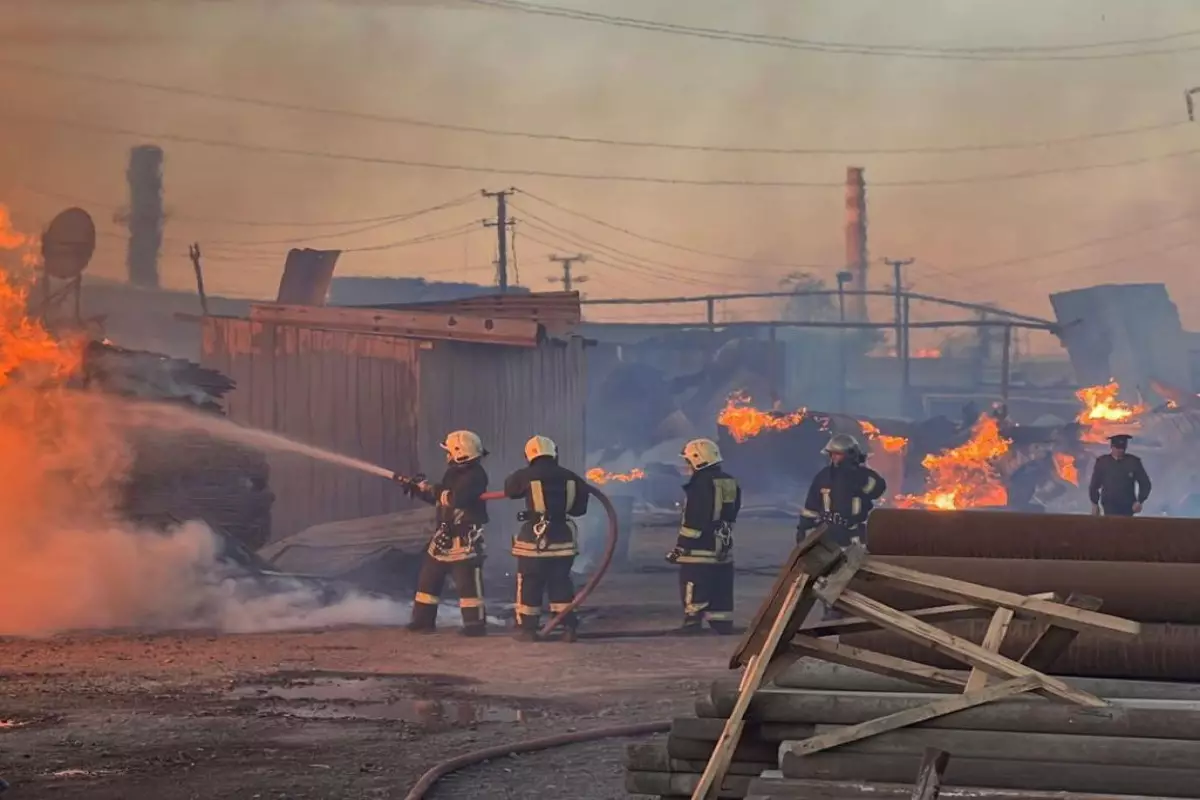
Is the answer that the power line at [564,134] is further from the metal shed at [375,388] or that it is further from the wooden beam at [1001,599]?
the wooden beam at [1001,599]

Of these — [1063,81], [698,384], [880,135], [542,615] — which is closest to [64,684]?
[542,615]

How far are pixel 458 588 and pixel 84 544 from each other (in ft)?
10.2

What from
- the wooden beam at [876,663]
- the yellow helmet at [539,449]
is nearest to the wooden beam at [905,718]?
the wooden beam at [876,663]

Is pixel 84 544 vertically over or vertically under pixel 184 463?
under

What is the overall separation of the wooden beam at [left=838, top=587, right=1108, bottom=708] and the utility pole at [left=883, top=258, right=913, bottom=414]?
8932 mm

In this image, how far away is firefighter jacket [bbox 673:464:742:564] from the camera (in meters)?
9.95

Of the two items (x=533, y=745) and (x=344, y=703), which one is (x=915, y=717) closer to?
(x=533, y=745)

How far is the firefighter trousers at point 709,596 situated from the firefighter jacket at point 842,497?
0.71 m

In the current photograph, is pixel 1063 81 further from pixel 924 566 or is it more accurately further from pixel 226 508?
pixel 924 566

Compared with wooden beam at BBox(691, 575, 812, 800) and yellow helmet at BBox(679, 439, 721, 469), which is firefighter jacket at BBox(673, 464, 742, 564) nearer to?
yellow helmet at BBox(679, 439, 721, 469)

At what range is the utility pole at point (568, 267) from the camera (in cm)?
1180

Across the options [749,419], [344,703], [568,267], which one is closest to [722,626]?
[749,419]

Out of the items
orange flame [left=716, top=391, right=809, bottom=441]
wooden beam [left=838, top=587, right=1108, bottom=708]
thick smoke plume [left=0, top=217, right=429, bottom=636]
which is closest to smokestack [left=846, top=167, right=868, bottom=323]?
orange flame [left=716, top=391, right=809, bottom=441]

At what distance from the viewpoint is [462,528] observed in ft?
32.5
